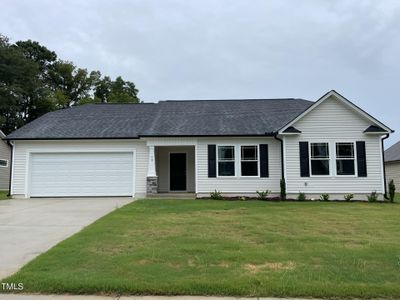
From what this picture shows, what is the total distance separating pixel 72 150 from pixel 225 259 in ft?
45.3

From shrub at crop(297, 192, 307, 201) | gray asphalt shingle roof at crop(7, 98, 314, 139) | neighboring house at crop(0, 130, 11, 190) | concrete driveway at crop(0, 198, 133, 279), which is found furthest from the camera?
neighboring house at crop(0, 130, 11, 190)

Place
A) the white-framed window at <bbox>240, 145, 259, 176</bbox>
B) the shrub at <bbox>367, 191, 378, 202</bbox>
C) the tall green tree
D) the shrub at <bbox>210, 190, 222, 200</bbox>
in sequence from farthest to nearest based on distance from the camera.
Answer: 1. the tall green tree
2. the white-framed window at <bbox>240, 145, 259, 176</bbox>
3. the shrub at <bbox>210, 190, 222, 200</bbox>
4. the shrub at <bbox>367, 191, 378, 202</bbox>

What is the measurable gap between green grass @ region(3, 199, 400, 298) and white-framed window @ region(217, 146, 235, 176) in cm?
692

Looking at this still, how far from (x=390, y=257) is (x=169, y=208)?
25.5 ft

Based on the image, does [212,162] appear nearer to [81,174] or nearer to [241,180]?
[241,180]

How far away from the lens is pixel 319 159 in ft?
54.6

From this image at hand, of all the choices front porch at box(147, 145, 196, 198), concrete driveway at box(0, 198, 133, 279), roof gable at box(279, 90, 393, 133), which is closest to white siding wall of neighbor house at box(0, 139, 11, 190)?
front porch at box(147, 145, 196, 198)

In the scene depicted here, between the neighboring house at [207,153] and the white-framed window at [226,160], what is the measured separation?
0.05 meters

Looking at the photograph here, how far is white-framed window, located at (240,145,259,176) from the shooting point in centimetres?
1734

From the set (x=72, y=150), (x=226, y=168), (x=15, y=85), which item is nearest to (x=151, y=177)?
(x=226, y=168)

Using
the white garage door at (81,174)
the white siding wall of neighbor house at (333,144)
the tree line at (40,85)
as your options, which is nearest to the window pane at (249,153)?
the white siding wall of neighbor house at (333,144)

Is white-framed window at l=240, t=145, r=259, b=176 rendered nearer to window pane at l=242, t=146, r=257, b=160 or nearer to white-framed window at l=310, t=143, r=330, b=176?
window pane at l=242, t=146, r=257, b=160

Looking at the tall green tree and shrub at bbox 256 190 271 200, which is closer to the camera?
shrub at bbox 256 190 271 200

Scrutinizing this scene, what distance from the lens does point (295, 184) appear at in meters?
16.5
